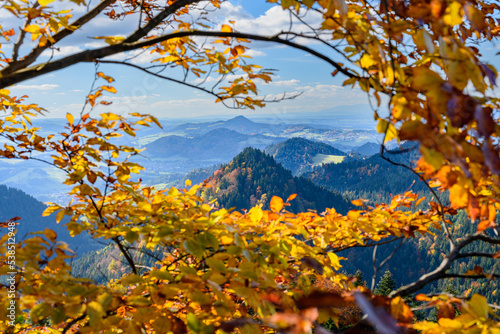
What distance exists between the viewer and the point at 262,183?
15062 centimetres

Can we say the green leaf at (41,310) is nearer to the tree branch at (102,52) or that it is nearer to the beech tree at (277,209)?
the beech tree at (277,209)

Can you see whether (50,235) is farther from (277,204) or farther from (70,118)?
(277,204)

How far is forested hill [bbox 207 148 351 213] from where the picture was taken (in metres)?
147

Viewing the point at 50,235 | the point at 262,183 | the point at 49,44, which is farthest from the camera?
the point at 262,183

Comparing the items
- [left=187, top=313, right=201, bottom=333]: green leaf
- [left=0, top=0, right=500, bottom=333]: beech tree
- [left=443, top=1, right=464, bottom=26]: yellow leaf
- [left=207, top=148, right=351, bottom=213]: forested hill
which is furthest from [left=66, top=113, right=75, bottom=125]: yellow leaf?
[left=207, top=148, right=351, bottom=213]: forested hill

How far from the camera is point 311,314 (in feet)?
3.67

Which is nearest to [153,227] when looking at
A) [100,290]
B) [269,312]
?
[100,290]

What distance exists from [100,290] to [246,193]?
146m

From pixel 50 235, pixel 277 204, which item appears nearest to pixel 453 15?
pixel 277 204

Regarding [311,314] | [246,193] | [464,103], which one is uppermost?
[464,103]

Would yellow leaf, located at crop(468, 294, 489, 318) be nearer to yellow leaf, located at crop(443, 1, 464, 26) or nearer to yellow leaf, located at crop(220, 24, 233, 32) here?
yellow leaf, located at crop(443, 1, 464, 26)

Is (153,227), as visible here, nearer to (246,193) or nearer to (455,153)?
(455,153)

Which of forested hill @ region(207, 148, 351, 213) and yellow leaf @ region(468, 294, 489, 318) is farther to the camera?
forested hill @ region(207, 148, 351, 213)

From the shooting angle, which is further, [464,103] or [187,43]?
[187,43]
